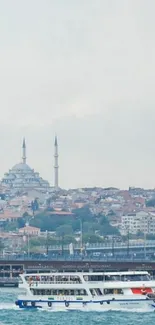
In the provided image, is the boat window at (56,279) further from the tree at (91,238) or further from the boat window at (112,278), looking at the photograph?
the tree at (91,238)

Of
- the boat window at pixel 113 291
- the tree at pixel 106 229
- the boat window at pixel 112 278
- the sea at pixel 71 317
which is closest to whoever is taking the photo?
the sea at pixel 71 317

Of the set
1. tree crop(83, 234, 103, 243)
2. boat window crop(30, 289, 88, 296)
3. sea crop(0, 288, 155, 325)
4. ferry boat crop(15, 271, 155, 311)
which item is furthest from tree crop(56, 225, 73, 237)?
sea crop(0, 288, 155, 325)

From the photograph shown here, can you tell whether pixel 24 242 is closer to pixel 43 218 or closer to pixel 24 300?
pixel 43 218

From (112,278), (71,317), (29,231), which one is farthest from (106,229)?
(71,317)

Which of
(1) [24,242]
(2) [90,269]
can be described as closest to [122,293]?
(2) [90,269]

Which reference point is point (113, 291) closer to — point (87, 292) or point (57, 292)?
point (87, 292)

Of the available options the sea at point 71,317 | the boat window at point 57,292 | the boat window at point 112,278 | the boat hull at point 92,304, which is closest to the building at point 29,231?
the boat window at point 112,278
